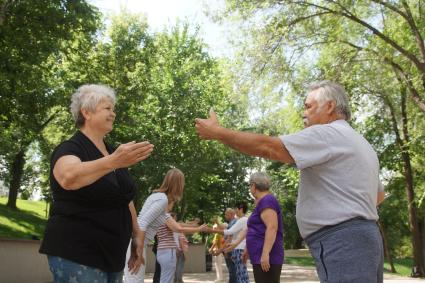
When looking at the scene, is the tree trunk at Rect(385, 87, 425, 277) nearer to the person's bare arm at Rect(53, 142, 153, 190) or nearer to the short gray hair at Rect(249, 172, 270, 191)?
the short gray hair at Rect(249, 172, 270, 191)

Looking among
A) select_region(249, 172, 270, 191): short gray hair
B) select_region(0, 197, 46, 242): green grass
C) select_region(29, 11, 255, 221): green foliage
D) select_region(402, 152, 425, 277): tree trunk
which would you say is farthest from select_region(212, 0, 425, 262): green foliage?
select_region(0, 197, 46, 242): green grass

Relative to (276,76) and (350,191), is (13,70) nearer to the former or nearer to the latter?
(276,76)

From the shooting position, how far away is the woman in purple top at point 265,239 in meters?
6.22

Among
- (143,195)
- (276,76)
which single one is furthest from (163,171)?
(276,76)

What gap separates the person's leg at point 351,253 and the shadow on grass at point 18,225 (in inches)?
972

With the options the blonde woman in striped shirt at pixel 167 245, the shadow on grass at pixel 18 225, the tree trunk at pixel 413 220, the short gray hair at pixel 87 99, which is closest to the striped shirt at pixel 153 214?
the blonde woman in striped shirt at pixel 167 245

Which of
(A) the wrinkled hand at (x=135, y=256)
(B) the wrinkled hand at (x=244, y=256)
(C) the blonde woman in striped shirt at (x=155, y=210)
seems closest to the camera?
(A) the wrinkled hand at (x=135, y=256)

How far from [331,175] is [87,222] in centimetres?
151

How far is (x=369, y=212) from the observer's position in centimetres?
340

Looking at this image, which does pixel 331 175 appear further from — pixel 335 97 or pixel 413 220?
pixel 413 220

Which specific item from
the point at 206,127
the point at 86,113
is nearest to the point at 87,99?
the point at 86,113

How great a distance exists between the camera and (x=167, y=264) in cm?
657

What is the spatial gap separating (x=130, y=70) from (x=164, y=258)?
26.5 metres

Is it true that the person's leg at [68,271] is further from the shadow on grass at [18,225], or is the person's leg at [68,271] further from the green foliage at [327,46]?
the shadow on grass at [18,225]
